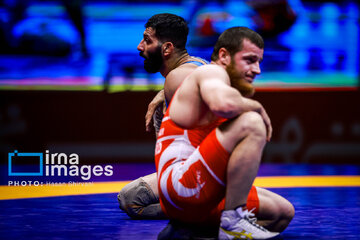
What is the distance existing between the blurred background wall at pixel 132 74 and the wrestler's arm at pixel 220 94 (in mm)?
4920

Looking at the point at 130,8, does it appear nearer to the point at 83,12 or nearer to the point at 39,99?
the point at 83,12

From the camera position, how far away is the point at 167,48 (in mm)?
3672

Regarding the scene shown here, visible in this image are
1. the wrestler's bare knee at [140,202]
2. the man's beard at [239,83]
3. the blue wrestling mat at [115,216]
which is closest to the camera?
the man's beard at [239,83]

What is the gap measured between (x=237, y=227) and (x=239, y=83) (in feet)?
2.15

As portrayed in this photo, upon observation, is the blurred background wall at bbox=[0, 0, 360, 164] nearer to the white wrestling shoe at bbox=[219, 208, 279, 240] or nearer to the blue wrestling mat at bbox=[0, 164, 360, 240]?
the blue wrestling mat at bbox=[0, 164, 360, 240]

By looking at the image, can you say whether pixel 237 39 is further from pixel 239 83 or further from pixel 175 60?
pixel 175 60

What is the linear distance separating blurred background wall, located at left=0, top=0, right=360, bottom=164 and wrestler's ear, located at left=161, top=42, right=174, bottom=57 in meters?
3.96

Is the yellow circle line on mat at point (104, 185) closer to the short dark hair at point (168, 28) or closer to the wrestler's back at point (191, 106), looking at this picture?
the short dark hair at point (168, 28)

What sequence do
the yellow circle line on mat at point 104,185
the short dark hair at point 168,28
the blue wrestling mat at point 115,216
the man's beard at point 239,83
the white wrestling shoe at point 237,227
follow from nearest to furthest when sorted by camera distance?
the white wrestling shoe at point 237,227 → the man's beard at point 239,83 → the blue wrestling mat at point 115,216 → the short dark hair at point 168,28 → the yellow circle line on mat at point 104,185

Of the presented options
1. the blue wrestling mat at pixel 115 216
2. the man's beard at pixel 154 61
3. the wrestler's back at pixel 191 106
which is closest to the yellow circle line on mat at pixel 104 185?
the blue wrestling mat at pixel 115 216

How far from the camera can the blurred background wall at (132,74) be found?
24.6 ft

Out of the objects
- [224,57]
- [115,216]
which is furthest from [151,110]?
[224,57]

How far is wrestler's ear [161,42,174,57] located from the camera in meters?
3.67

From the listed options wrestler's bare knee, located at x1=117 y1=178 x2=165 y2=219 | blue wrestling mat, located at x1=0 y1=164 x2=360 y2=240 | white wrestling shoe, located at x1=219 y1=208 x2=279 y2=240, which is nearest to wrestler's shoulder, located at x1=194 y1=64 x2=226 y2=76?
white wrestling shoe, located at x1=219 y1=208 x2=279 y2=240
